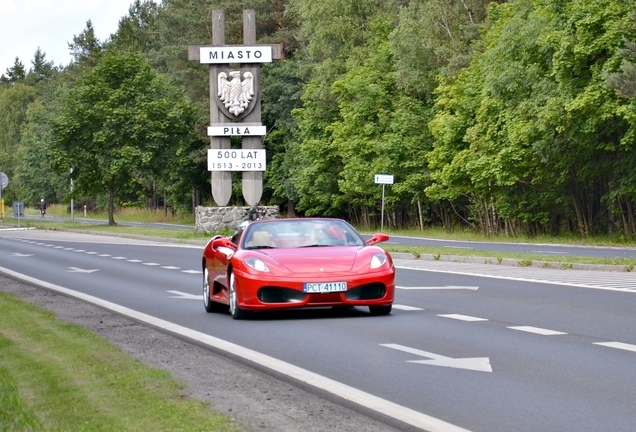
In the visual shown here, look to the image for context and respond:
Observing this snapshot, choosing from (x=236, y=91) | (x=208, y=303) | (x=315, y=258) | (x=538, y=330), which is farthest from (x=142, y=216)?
(x=538, y=330)

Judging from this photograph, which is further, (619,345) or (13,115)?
(13,115)

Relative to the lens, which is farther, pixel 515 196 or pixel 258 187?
pixel 515 196

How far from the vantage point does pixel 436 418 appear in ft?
25.1

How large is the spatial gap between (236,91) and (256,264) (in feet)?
120

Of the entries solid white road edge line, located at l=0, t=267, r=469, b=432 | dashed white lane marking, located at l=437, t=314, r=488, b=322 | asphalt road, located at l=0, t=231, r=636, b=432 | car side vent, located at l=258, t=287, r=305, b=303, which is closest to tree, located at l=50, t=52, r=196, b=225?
asphalt road, located at l=0, t=231, r=636, b=432

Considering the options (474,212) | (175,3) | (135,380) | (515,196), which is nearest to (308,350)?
(135,380)

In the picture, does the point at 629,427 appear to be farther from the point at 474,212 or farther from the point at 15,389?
the point at 474,212

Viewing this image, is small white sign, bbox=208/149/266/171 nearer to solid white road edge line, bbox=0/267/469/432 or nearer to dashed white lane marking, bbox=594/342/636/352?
solid white road edge line, bbox=0/267/469/432

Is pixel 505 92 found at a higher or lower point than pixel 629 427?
higher

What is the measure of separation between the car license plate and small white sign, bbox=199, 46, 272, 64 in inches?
1390

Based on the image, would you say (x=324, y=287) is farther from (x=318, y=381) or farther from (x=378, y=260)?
(x=318, y=381)

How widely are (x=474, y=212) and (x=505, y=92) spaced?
52.8ft

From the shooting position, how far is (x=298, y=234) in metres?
16.1

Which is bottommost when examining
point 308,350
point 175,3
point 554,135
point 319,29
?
point 308,350
